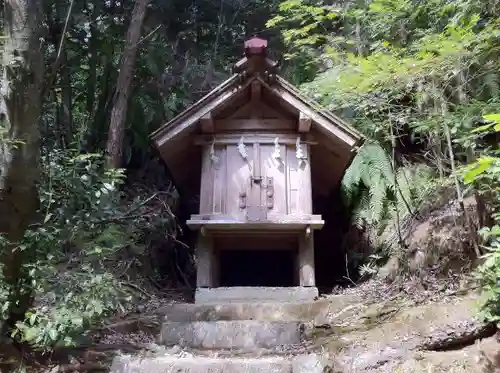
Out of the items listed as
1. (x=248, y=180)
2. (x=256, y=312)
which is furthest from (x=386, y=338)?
(x=248, y=180)

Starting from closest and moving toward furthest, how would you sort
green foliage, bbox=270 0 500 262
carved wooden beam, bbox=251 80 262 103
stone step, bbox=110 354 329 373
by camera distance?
stone step, bbox=110 354 329 373 → green foliage, bbox=270 0 500 262 → carved wooden beam, bbox=251 80 262 103

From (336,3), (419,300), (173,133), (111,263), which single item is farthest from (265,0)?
(419,300)

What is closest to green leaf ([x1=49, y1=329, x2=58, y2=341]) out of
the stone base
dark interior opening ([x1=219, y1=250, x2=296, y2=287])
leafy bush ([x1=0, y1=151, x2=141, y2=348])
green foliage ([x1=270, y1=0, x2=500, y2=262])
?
leafy bush ([x1=0, y1=151, x2=141, y2=348])

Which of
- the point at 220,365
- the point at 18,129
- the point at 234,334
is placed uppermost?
the point at 18,129

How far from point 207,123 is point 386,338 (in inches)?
168

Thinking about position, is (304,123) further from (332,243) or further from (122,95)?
(332,243)

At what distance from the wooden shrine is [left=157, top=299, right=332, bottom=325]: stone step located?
3.36ft

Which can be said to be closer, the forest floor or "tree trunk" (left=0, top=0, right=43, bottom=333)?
"tree trunk" (left=0, top=0, right=43, bottom=333)

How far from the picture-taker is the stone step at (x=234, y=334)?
5.48 m

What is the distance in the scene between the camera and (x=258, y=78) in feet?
25.9

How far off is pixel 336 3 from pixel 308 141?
4.28m

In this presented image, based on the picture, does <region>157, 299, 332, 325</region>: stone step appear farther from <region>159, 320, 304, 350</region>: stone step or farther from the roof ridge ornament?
the roof ridge ornament

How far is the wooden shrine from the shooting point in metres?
7.60

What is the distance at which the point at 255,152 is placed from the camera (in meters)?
8.04
